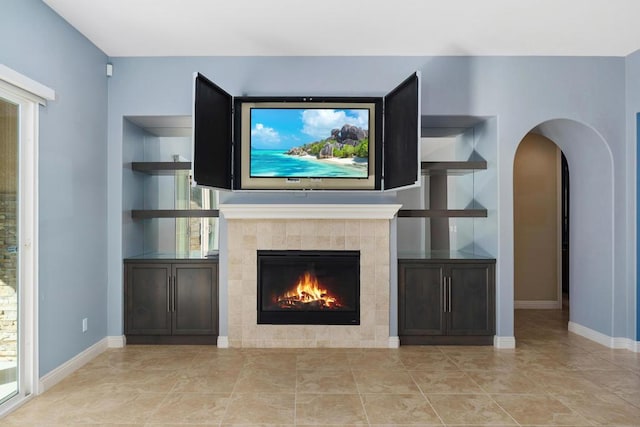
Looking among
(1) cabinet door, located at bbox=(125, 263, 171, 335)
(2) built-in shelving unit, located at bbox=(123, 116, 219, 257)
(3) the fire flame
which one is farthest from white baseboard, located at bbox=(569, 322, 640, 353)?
(1) cabinet door, located at bbox=(125, 263, 171, 335)

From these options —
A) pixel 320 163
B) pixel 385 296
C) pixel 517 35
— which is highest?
pixel 517 35

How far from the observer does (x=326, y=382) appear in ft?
10.6

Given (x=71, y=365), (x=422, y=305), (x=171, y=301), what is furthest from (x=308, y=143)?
(x=71, y=365)

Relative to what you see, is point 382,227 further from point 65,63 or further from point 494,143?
point 65,63

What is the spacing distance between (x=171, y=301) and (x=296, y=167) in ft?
5.90

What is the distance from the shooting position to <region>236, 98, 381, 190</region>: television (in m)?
4.10

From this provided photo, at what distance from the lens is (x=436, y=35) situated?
3705mm

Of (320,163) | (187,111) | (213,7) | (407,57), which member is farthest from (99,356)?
(407,57)

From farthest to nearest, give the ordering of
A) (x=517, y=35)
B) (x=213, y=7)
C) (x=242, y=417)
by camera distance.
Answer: (x=517, y=35), (x=213, y=7), (x=242, y=417)

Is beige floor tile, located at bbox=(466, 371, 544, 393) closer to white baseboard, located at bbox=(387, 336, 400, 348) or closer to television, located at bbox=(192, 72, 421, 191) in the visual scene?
white baseboard, located at bbox=(387, 336, 400, 348)

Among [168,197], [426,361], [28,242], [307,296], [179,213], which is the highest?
[168,197]

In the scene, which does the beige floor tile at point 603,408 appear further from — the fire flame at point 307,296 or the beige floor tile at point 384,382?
the fire flame at point 307,296

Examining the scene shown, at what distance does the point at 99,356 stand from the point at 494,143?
4.25 meters

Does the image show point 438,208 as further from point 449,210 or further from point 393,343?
point 393,343
